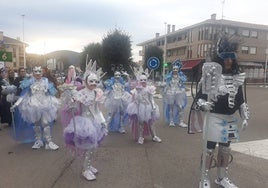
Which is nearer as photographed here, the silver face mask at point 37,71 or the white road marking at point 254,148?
the white road marking at point 254,148

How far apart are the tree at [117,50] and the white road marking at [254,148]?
18.8m

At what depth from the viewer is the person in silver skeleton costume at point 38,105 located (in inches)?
292

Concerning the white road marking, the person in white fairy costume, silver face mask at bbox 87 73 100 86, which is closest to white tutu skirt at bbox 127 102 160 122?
the white road marking

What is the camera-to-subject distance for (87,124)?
5504mm

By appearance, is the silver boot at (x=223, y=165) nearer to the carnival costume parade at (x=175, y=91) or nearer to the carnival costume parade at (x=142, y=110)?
the carnival costume parade at (x=142, y=110)

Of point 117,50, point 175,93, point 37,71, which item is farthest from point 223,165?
point 117,50

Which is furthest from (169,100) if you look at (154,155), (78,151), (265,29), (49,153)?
(265,29)

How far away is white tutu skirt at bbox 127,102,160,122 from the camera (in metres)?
8.15

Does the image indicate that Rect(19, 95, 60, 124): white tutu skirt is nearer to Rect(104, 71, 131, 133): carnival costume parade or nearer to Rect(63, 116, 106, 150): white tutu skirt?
Rect(63, 116, 106, 150): white tutu skirt

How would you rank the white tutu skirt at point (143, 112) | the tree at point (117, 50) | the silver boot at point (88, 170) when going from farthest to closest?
the tree at point (117, 50), the white tutu skirt at point (143, 112), the silver boot at point (88, 170)

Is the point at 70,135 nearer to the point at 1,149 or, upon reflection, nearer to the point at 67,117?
the point at 67,117

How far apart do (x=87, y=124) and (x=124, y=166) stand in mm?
1335

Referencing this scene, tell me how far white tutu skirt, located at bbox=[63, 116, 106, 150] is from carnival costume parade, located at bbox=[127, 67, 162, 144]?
2671 mm

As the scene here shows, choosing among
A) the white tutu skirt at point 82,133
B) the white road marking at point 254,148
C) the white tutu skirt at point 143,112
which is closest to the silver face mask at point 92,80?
the white tutu skirt at point 82,133
